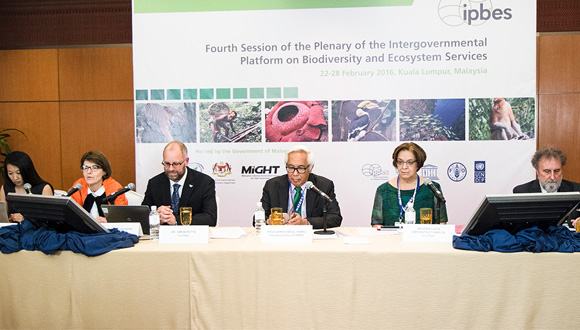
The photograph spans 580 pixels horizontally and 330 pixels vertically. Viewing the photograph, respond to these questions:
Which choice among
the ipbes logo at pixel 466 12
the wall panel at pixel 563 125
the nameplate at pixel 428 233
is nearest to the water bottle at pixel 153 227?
the nameplate at pixel 428 233

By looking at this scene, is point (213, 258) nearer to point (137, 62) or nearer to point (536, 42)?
point (137, 62)

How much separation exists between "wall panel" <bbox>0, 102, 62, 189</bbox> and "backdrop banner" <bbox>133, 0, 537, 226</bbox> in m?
1.28

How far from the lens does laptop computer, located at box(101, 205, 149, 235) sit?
9.57ft

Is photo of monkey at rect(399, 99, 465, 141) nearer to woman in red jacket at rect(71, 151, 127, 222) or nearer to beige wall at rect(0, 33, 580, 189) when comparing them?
woman in red jacket at rect(71, 151, 127, 222)

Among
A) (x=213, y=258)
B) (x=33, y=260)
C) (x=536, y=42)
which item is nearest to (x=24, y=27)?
(x=33, y=260)

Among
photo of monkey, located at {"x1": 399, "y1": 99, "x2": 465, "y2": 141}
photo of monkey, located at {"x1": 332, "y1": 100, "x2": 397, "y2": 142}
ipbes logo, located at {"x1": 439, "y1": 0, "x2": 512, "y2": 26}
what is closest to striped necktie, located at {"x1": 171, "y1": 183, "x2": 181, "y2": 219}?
photo of monkey, located at {"x1": 332, "y1": 100, "x2": 397, "y2": 142}

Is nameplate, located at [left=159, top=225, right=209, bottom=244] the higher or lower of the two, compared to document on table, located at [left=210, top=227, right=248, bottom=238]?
higher

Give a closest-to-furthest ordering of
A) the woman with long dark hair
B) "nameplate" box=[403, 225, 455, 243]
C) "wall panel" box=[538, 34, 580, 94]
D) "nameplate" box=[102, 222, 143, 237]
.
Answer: "nameplate" box=[403, 225, 455, 243] < "nameplate" box=[102, 222, 143, 237] < the woman with long dark hair < "wall panel" box=[538, 34, 580, 94]

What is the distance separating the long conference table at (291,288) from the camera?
2.34m

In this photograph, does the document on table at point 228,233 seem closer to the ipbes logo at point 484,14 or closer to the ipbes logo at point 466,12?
the ipbes logo at point 466,12

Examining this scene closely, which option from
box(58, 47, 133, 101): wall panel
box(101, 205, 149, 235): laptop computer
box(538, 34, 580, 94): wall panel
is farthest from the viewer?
box(58, 47, 133, 101): wall panel

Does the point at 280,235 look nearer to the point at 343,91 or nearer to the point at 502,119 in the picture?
the point at 343,91

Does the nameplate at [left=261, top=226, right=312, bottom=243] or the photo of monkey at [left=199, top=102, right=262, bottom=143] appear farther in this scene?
the photo of monkey at [left=199, top=102, right=262, bottom=143]

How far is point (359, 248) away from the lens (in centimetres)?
250
